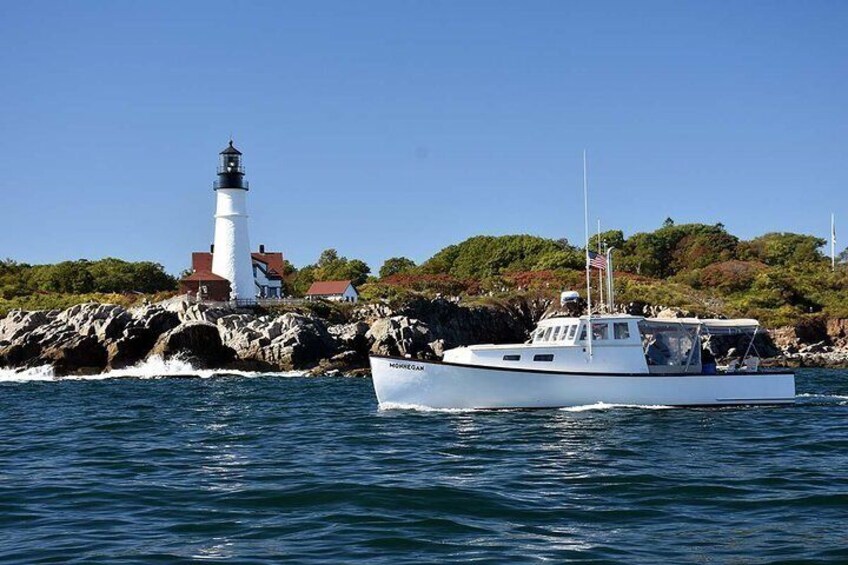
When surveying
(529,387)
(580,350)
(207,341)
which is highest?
(207,341)

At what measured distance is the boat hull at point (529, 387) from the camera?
82.3 feet

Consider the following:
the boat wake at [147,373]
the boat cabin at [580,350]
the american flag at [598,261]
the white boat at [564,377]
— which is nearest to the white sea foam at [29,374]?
the boat wake at [147,373]

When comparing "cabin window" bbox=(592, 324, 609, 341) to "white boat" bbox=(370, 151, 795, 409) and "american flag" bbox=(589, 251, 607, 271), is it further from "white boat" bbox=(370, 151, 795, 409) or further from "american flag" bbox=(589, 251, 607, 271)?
"american flag" bbox=(589, 251, 607, 271)

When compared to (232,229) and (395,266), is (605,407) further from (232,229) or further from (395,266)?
Answer: (395,266)

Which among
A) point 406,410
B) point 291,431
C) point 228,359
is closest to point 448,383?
point 406,410

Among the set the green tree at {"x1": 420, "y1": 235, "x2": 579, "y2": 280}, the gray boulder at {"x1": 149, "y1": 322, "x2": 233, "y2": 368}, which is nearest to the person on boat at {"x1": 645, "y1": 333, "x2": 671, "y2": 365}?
the gray boulder at {"x1": 149, "y1": 322, "x2": 233, "y2": 368}

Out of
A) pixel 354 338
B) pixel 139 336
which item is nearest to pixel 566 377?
pixel 354 338

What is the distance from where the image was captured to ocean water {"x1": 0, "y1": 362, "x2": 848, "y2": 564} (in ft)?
34.0

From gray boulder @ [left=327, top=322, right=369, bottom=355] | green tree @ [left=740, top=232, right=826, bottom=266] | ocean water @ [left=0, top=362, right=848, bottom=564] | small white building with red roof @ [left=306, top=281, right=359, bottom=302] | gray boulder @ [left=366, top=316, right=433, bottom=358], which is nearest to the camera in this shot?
ocean water @ [left=0, top=362, right=848, bottom=564]

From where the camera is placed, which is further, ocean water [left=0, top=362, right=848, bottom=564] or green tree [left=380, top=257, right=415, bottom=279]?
green tree [left=380, top=257, right=415, bottom=279]

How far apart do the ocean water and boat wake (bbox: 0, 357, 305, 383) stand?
22.5 meters

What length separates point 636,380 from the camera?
2553 centimetres

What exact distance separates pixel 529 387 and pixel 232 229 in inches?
1941

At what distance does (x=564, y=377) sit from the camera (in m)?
25.1
